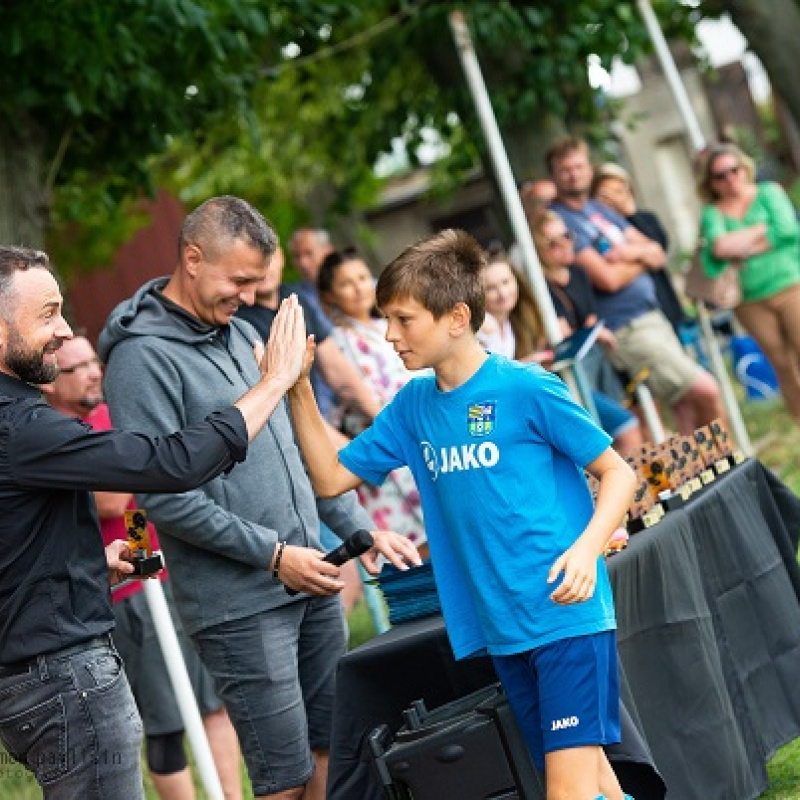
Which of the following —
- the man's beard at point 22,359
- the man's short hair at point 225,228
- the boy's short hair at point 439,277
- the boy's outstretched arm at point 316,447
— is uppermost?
the man's short hair at point 225,228

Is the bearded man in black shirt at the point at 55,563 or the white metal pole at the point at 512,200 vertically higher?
the white metal pole at the point at 512,200

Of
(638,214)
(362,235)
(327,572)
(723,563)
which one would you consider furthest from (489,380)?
(362,235)

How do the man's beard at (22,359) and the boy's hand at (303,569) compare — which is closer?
the man's beard at (22,359)

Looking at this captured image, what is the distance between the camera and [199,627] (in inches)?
205

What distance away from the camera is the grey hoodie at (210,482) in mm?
5102

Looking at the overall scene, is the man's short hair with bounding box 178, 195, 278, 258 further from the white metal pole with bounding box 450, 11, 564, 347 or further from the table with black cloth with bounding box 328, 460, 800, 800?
the white metal pole with bounding box 450, 11, 564, 347

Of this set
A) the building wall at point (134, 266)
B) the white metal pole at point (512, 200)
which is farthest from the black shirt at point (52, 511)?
the building wall at point (134, 266)

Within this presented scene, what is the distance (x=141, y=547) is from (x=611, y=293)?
18.7 ft

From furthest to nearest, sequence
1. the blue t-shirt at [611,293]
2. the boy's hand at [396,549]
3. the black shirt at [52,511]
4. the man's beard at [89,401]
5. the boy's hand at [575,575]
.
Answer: the blue t-shirt at [611,293]
the man's beard at [89,401]
the boy's hand at [396,549]
the boy's hand at [575,575]
the black shirt at [52,511]

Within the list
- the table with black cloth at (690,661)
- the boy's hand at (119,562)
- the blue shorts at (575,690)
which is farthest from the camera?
the table with black cloth at (690,661)

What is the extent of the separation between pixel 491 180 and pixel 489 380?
957cm

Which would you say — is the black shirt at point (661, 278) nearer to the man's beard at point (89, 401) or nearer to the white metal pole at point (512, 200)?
the white metal pole at point (512, 200)

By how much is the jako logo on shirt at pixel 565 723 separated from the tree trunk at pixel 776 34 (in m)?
10.7

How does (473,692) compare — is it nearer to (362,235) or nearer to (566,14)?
(566,14)
